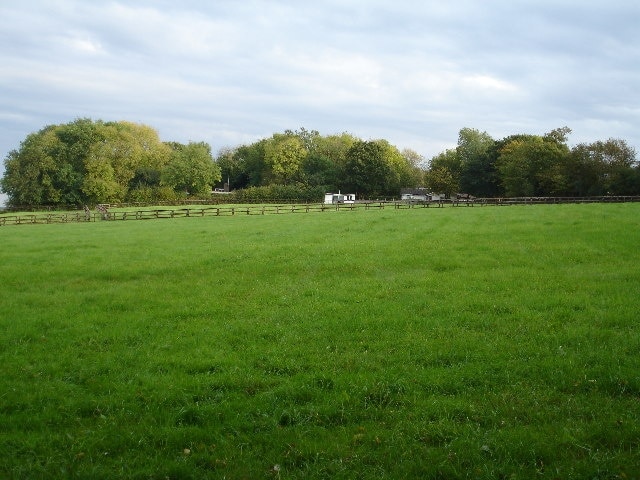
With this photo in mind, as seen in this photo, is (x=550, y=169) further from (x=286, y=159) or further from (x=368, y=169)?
(x=286, y=159)

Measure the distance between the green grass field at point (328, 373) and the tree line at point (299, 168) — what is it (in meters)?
61.1

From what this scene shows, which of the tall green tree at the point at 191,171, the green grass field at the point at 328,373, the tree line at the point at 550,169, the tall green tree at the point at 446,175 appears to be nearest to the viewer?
the green grass field at the point at 328,373

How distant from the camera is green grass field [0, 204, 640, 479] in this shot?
5.15m

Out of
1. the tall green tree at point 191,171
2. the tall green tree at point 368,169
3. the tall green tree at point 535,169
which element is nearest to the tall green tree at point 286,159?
the tall green tree at point 368,169

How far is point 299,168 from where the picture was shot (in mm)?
104250

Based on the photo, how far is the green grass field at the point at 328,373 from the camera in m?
5.15

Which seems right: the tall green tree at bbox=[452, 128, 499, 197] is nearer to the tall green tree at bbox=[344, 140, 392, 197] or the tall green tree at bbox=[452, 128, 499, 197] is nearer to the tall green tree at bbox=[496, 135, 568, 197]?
the tall green tree at bbox=[496, 135, 568, 197]

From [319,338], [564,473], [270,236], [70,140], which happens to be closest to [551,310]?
[319,338]

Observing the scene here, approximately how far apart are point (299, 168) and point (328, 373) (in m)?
98.5

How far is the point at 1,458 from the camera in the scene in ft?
17.2

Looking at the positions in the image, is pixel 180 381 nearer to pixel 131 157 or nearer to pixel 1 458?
pixel 1 458

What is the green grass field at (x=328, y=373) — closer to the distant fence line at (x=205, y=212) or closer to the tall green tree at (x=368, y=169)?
A: the distant fence line at (x=205, y=212)

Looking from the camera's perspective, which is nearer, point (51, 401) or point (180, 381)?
point (51, 401)

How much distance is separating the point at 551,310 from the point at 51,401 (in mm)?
9148
